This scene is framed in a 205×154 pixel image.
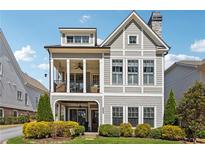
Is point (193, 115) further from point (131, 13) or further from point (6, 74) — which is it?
point (6, 74)

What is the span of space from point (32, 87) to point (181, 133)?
85.1ft

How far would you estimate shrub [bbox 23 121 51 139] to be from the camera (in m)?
19.3

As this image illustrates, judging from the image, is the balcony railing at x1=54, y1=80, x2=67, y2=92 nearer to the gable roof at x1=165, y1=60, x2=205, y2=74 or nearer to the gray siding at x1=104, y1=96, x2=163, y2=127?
the gray siding at x1=104, y1=96, x2=163, y2=127

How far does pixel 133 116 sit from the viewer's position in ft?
74.4

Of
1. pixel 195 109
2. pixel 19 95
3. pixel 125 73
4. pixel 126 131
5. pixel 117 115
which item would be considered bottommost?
pixel 126 131

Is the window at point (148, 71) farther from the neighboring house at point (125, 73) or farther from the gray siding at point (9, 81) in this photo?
the gray siding at point (9, 81)

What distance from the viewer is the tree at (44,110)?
69.5ft

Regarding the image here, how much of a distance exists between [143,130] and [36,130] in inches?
269

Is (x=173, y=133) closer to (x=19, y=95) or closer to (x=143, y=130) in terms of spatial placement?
(x=143, y=130)

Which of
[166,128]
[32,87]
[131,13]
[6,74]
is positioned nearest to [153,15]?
[131,13]

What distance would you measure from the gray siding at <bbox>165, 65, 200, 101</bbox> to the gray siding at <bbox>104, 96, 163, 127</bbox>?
5781mm

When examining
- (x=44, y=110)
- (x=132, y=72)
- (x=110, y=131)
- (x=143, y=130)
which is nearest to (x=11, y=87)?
(x=44, y=110)

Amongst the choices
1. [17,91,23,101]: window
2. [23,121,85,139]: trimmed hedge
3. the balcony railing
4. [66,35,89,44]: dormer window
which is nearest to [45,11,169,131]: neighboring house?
the balcony railing

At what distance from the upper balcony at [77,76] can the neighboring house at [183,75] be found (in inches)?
323
